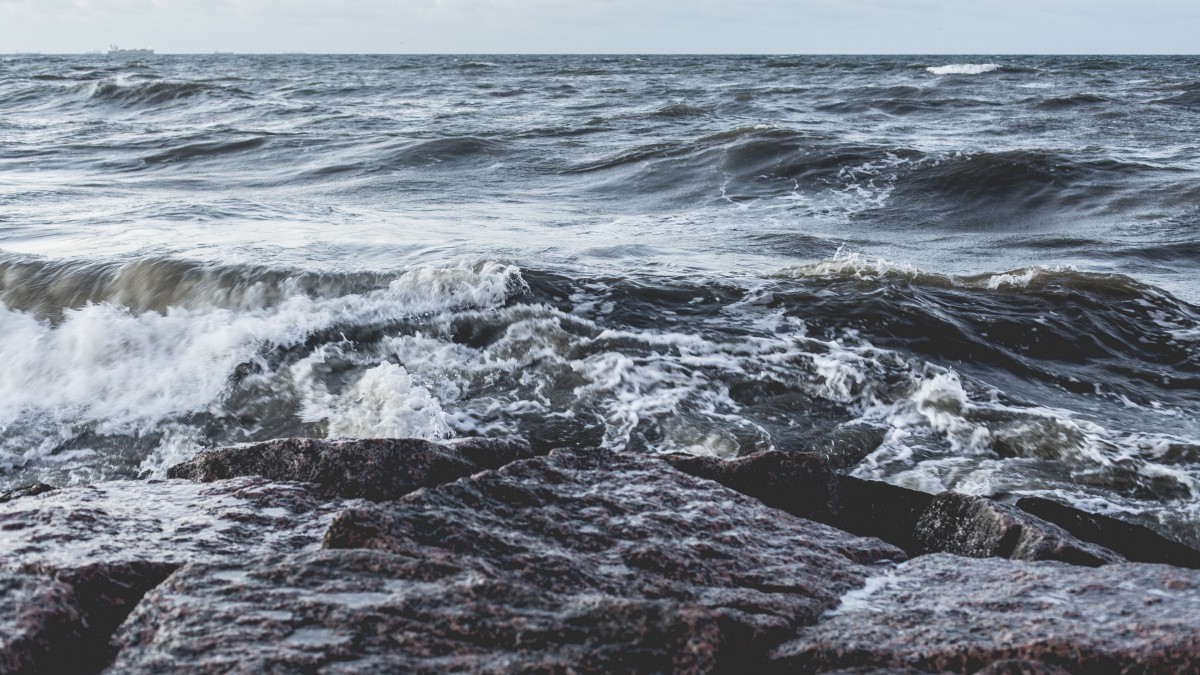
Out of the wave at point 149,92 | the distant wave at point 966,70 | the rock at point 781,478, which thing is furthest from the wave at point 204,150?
the distant wave at point 966,70

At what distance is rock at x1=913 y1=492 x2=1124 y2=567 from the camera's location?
2.62 meters

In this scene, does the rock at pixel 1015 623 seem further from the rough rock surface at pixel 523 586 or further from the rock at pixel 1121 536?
the rock at pixel 1121 536

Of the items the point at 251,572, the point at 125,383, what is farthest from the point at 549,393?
the point at 251,572

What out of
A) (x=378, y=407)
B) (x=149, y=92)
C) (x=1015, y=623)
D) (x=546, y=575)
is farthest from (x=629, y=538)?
(x=149, y=92)

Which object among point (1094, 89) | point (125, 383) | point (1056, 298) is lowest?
point (125, 383)

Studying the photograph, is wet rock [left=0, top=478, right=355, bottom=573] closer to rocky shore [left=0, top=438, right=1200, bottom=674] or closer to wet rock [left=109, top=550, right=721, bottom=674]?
rocky shore [left=0, top=438, right=1200, bottom=674]

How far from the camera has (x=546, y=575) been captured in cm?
214

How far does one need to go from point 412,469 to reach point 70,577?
3.40 ft

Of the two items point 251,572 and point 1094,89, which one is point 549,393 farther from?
point 1094,89

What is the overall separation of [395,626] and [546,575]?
1.39ft

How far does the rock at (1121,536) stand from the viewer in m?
3.16

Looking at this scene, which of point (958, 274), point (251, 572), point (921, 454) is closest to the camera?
point (251, 572)

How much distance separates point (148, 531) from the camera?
2.44 meters

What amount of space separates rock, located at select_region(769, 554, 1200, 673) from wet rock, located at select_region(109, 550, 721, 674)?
307 millimetres
